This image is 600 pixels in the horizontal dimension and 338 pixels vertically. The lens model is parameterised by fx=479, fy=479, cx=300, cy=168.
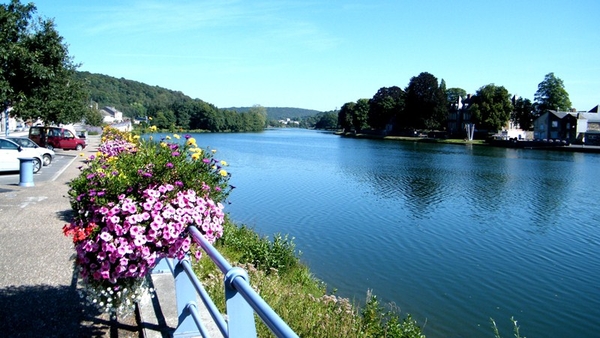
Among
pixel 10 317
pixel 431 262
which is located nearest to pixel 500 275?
pixel 431 262

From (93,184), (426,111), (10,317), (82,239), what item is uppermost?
(426,111)

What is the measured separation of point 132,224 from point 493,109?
95109 mm

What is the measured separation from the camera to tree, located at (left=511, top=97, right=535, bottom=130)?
333ft

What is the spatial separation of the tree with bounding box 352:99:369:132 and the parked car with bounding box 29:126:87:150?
10428 cm

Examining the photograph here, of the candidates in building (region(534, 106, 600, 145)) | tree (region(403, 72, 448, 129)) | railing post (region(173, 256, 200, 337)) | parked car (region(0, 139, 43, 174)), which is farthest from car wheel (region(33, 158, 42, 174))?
tree (region(403, 72, 448, 129))

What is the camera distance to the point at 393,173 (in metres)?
37.1

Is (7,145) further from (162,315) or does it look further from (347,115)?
(347,115)

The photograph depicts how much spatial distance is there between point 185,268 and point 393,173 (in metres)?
34.1

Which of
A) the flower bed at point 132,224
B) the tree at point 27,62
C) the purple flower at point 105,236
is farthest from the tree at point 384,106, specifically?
the purple flower at point 105,236

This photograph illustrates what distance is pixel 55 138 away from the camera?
35.2 meters

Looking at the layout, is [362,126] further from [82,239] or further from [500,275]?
[82,239]

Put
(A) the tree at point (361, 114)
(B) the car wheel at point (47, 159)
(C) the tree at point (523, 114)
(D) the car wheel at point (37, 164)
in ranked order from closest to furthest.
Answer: (D) the car wheel at point (37, 164), (B) the car wheel at point (47, 159), (C) the tree at point (523, 114), (A) the tree at point (361, 114)

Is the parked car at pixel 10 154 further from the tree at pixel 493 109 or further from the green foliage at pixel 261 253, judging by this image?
the tree at pixel 493 109

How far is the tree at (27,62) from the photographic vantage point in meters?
21.0
